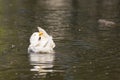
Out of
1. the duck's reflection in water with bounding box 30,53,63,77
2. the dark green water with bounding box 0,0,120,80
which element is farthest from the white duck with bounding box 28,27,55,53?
the dark green water with bounding box 0,0,120,80

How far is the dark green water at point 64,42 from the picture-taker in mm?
16250

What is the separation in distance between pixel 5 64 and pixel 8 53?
1.70m

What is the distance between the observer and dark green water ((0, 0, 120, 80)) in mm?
16250

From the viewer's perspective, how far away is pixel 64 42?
21.1 m

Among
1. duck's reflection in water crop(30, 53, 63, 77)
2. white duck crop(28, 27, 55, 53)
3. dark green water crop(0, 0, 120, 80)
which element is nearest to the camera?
dark green water crop(0, 0, 120, 80)

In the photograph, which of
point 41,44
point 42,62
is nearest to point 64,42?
point 41,44

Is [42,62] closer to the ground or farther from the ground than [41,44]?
closer to the ground

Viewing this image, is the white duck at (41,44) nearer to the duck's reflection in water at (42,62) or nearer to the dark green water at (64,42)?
the duck's reflection in water at (42,62)

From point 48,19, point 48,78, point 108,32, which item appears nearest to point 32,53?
point 48,78

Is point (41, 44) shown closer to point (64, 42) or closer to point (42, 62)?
point (42, 62)

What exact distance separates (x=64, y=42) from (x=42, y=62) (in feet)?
12.0

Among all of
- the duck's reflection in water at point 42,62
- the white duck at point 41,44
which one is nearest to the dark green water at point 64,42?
the duck's reflection in water at point 42,62

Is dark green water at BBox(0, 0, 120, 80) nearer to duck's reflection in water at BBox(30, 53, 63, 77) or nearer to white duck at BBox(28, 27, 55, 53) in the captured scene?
duck's reflection in water at BBox(30, 53, 63, 77)

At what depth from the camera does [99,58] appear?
18141 millimetres
